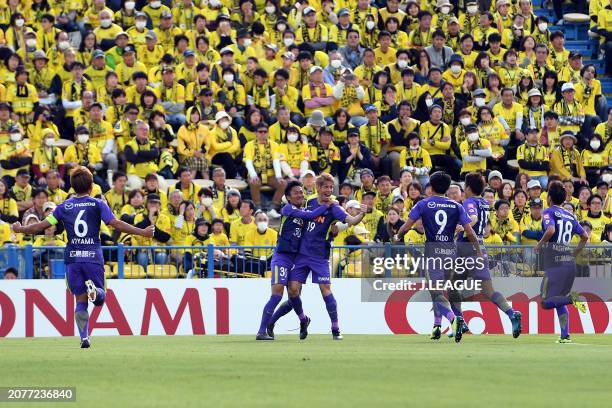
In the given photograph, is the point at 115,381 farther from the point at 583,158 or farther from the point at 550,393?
the point at 583,158

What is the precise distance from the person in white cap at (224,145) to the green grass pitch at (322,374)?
9.34 metres

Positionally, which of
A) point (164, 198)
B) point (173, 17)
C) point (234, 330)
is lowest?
point (234, 330)

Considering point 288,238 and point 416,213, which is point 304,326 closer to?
point 288,238

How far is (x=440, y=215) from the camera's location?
17.3 m

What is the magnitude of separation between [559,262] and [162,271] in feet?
24.5

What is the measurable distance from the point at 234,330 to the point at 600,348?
8069mm

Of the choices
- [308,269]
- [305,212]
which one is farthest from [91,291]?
[308,269]

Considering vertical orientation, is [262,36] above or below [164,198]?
above

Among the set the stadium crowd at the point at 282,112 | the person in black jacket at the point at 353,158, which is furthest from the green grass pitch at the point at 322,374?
the person in black jacket at the point at 353,158

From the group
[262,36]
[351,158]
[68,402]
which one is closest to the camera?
[68,402]

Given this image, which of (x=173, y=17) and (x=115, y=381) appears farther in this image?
(x=173, y=17)


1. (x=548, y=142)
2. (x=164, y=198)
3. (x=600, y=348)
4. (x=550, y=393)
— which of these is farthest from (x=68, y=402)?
(x=548, y=142)

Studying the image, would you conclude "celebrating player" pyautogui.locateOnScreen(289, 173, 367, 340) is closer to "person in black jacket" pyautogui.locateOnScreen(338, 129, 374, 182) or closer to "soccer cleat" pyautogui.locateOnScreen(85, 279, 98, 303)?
"soccer cleat" pyautogui.locateOnScreen(85, 279, 98, 303)

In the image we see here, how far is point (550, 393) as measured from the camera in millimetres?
10391
